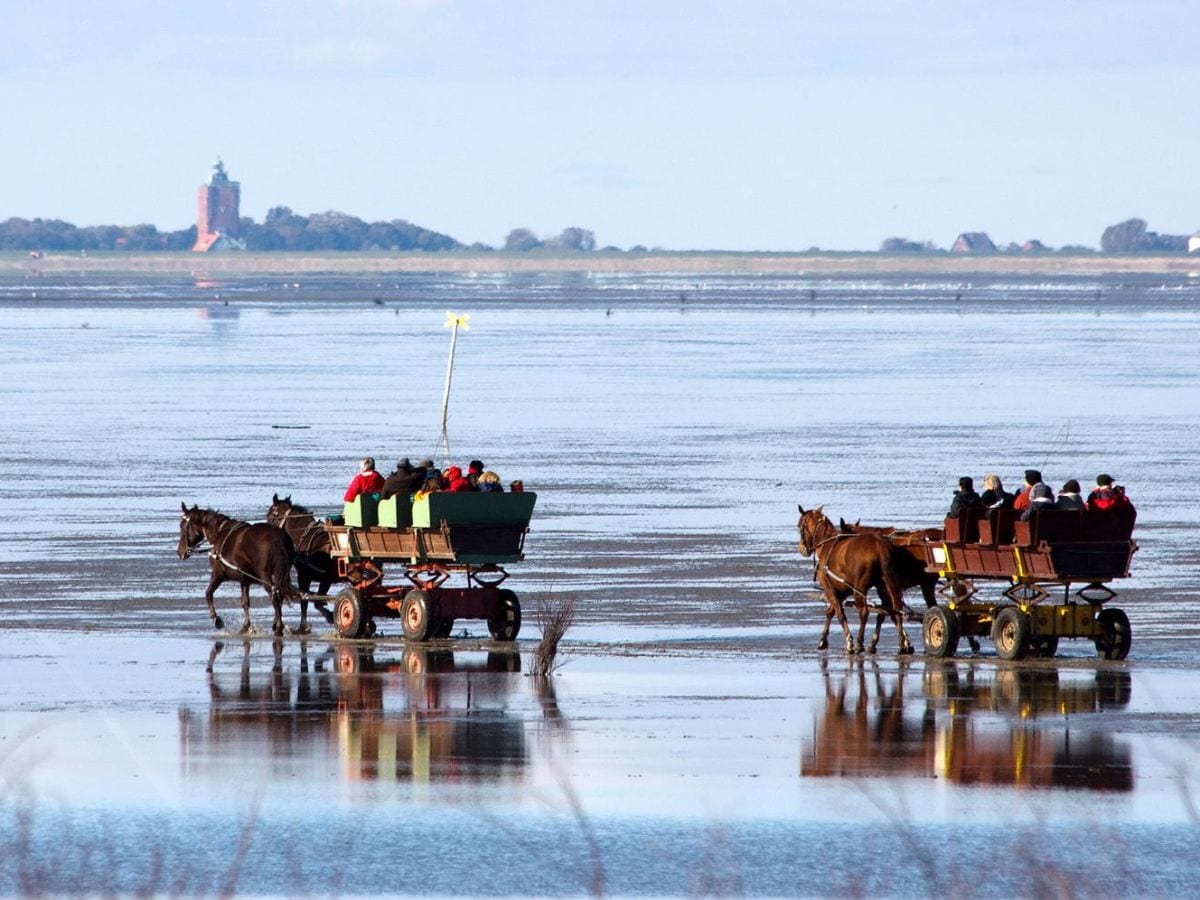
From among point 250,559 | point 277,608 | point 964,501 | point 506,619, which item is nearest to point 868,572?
point 964,501

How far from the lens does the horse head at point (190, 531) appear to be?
24.7 m

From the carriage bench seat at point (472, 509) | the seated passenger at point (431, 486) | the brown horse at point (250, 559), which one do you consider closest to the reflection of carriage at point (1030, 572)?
the carriage bench seat at point (472, 509)

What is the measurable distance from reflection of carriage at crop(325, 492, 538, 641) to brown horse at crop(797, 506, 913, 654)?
111 inches

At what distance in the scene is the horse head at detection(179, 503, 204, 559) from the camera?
24672 mm

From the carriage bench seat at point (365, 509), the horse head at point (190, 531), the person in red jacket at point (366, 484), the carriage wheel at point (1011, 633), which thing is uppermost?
the person in red jacket at point (366, 484)

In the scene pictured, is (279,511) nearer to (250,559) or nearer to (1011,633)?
(250,559)

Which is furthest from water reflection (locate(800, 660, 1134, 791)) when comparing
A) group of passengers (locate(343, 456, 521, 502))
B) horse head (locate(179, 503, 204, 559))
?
horse head (locate(179, 503, 204, 559))

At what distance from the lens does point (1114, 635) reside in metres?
21.3

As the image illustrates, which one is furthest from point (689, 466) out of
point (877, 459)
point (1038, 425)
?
point (1038, 425)

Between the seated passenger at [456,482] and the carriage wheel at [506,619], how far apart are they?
44.8 inches

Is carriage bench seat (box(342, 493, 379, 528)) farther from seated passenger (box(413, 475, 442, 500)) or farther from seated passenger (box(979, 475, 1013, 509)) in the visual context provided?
seated passenger (box(979, 475, 1013, 509))

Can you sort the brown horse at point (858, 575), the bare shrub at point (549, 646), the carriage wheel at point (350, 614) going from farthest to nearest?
the carriage wheel at point (350, 614)
the brown horse at point (858, 575)
the bare shrub at point (549, 646)

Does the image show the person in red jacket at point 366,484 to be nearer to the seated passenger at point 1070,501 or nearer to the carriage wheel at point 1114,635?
the seated passenger at point 1070,501

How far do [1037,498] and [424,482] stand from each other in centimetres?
601
